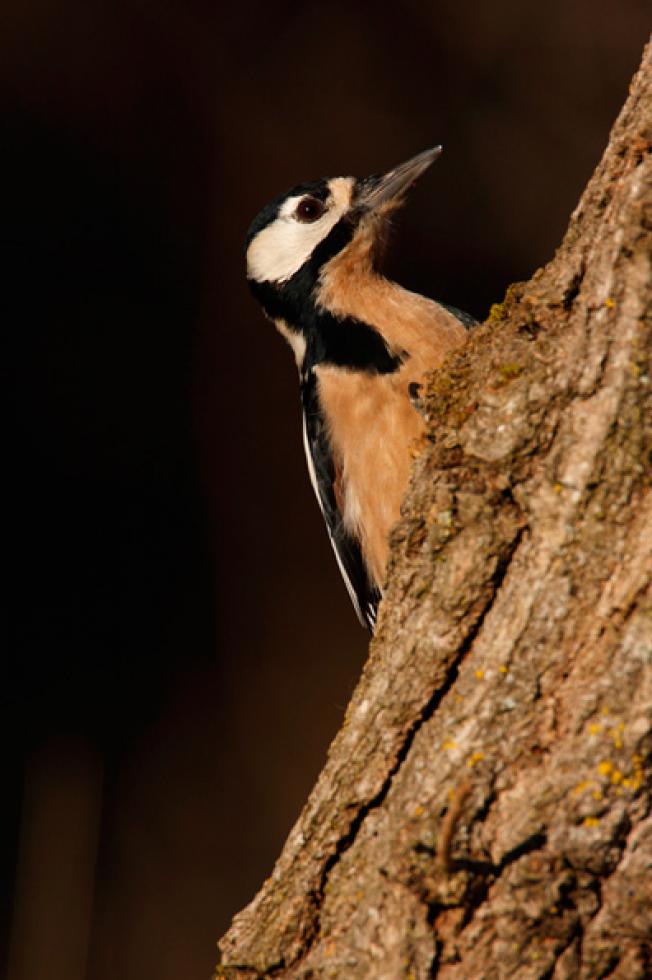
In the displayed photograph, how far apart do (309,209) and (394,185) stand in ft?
0.93

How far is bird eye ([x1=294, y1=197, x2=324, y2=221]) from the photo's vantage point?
3453 mm

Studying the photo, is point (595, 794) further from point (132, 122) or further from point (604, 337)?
point (132, 122)

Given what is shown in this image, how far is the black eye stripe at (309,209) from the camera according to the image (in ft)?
11.3

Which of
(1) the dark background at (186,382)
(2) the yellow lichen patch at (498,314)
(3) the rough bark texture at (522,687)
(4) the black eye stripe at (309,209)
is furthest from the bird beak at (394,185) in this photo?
(3) the rough bark texture at (522,687)

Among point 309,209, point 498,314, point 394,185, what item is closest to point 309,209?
point 309,209

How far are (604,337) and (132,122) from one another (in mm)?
3343

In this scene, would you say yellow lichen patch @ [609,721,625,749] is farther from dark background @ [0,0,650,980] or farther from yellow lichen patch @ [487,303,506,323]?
dark background @ [0,0,650,980]

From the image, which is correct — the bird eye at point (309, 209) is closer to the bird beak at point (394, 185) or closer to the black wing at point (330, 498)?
the bird beak at point (394, 185)

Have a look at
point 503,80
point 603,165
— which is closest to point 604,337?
point 603,165

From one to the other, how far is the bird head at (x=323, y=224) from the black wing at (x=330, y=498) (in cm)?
43

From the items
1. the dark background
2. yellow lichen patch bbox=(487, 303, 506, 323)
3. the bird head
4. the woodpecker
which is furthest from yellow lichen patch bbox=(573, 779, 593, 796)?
the dark background

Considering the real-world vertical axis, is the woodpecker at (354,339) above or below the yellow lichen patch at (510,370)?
above

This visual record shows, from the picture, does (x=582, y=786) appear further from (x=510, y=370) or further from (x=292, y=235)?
(x=292, y=235)

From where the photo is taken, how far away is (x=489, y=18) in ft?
14.8
